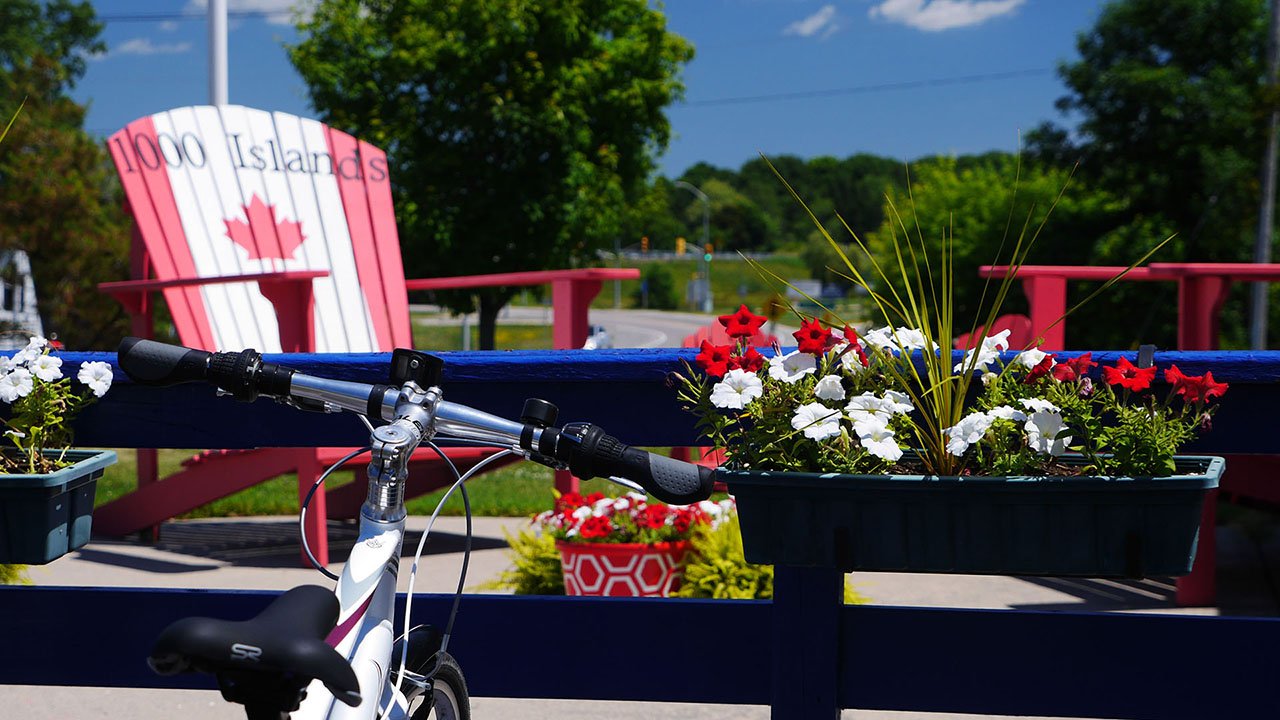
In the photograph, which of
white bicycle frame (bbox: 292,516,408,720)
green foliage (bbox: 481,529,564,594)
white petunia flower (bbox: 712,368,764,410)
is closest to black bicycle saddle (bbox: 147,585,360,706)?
white bicycle frame (bbox: 292,516,408,720)

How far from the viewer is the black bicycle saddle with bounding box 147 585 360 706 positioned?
0.99 m

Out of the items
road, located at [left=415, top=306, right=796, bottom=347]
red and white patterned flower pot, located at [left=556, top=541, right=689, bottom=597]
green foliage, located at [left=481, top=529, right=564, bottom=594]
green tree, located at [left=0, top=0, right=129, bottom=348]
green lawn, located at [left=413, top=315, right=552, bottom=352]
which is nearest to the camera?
red and white patterned flower pot, located at [left=556, top=541, right=689, bottom=597]

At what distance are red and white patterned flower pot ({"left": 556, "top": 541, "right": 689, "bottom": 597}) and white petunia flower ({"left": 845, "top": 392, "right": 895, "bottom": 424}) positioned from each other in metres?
1.86

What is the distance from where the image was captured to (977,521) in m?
1.43

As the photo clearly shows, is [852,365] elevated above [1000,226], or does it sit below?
below

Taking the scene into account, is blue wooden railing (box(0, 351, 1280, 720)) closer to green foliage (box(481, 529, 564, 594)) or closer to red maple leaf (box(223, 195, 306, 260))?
green foliage (box(481, 529, 564, 594))

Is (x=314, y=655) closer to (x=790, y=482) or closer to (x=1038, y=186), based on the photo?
(x=790, y=482)

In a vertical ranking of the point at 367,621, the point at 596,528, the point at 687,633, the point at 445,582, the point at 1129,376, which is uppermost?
the point at 1129,376

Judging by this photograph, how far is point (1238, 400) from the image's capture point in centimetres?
162

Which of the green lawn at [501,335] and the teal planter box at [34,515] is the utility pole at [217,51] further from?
the green lawn at [501,335]

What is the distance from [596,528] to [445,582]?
994mm

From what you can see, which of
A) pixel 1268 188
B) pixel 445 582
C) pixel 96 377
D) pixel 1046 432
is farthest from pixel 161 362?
pixel 1268 188

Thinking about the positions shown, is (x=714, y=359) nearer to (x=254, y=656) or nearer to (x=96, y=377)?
(x=254, y=656)

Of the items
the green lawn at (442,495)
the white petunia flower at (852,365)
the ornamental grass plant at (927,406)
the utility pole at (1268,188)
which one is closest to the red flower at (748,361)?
the ornamental grass plant at (927,406)
